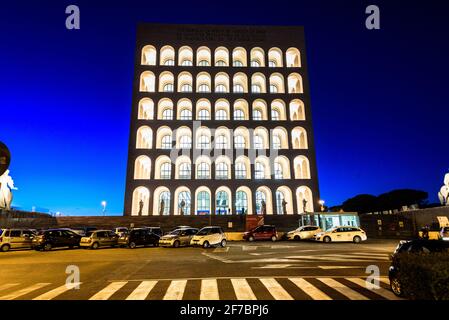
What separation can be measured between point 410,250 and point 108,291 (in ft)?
25.3

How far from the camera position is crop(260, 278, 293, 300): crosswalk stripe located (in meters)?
6.46

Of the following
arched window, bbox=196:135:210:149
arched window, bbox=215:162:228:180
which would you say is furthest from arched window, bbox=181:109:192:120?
arched window, bbox=215:162:228:180

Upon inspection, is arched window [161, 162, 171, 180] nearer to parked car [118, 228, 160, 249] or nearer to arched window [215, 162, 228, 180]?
arched window [215, 162, 228, 180]

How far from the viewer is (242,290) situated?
7129 millimetres

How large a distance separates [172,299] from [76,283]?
3.84m

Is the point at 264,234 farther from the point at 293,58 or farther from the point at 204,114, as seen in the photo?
the point at 293,58

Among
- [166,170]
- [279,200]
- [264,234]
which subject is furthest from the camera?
[166,170]

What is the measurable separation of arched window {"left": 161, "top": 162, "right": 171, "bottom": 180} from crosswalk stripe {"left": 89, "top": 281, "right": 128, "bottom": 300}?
3775 cm

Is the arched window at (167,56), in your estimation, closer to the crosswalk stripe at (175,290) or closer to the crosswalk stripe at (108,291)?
the crosswalk stripe at (108,291)

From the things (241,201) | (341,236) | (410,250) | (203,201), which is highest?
(203,201)

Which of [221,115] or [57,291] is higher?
[221,115]

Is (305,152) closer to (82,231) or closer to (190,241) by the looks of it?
(190,241)

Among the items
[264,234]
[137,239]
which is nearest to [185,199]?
[264,234]

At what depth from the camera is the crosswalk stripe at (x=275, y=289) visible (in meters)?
6.46
